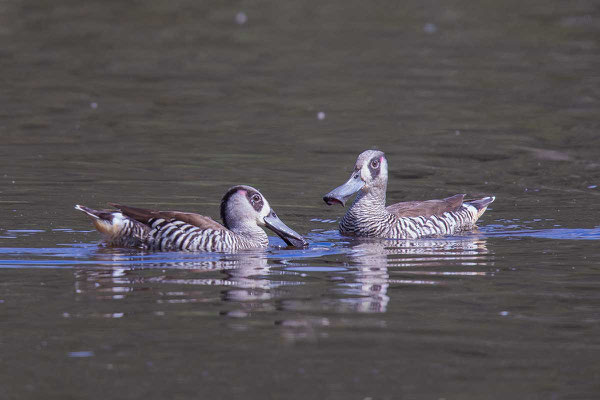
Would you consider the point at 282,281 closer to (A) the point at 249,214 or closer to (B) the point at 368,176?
(A) the point at 249,214

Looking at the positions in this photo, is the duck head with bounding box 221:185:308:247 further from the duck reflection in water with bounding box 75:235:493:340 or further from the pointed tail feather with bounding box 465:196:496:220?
the pointed tail feather with bounding box 465:196:496:220

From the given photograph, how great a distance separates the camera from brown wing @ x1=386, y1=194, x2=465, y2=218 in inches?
539

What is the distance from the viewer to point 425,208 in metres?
13.7

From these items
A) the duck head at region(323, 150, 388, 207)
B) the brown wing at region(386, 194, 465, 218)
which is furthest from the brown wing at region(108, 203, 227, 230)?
the brown wing at region(386, 194, 465, 218)

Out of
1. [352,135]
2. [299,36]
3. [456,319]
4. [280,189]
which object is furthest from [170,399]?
[299,36]

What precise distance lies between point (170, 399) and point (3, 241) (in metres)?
5.38

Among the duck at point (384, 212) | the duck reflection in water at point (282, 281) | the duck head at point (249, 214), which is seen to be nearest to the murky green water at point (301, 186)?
the duck reflection in water at point (282, 281)

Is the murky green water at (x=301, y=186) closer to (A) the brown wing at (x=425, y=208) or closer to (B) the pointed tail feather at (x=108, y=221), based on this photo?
(B) the pointed tail feather at (x=108, y=221)

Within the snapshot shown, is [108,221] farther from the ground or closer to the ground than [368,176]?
closer to the ground

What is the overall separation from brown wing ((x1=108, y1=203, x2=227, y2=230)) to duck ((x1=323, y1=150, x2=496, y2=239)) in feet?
7.13

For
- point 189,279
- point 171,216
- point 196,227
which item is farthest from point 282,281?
point 171,216

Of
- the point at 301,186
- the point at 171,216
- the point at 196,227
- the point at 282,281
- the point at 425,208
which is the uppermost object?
the point at 301,186

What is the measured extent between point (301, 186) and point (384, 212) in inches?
85.2

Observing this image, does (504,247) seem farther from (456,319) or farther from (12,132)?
(12,132)
